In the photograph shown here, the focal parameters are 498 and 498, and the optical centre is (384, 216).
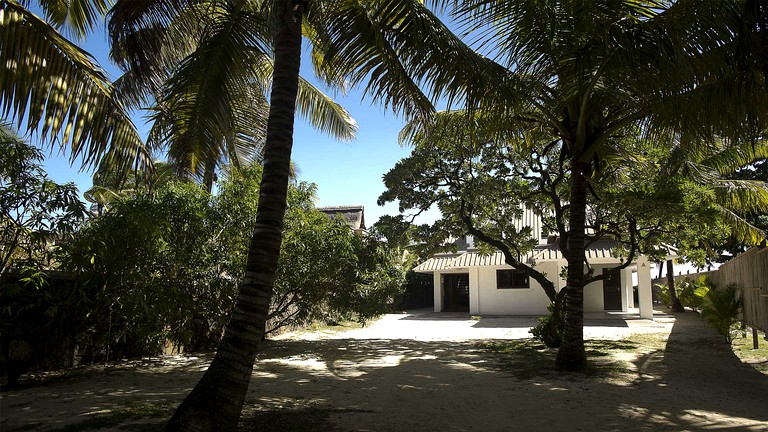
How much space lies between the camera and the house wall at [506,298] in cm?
2219

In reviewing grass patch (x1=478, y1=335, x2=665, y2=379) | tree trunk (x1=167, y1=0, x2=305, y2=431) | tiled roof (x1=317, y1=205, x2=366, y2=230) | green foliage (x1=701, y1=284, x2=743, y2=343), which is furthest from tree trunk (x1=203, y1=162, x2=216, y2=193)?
tiled roof (x1=317, y1=205, x2=366, y2=230)

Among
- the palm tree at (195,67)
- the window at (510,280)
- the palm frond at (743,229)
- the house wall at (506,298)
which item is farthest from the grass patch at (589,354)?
the window at (510,280)

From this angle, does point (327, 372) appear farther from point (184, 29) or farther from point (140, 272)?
point (184, 29)

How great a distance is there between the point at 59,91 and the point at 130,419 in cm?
359

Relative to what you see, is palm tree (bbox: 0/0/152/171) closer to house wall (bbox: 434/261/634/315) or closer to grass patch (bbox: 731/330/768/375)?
grass patch (bbox: 731/330/768/375)

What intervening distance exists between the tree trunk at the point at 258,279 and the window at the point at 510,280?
62.3 feet

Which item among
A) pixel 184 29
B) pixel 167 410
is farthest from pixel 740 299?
pixel 184 29

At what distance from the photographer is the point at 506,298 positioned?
22828 millimetres

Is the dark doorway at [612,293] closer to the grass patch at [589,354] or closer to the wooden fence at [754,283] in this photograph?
the grass patch at [589,354]

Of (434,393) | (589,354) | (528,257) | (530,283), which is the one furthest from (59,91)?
(530,283)

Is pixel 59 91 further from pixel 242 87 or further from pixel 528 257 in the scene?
pixel 528 257

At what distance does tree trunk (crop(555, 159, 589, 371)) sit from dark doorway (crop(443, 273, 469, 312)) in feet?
60.0

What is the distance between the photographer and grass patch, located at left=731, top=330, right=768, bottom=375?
31.1 feet

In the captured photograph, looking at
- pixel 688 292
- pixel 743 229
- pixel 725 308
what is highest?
pixel 743 229
